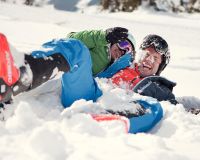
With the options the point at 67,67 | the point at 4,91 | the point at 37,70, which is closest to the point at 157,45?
the point at 67,67

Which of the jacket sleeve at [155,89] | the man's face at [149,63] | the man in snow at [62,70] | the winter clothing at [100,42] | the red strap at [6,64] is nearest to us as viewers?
the red strap at [6,64]

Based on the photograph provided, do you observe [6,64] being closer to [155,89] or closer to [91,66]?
[91,66]

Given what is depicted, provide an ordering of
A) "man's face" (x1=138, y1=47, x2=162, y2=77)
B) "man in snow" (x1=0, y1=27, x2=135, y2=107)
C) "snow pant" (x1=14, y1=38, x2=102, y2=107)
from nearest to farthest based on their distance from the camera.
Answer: "man in snow" (x1=0, y1=27, x2=135, y2=107) < "snow pant" (x1=14, y1=38, x2=102, y2=107) < "man's face" (x1=138, y1=47, x2=162, y2=77)

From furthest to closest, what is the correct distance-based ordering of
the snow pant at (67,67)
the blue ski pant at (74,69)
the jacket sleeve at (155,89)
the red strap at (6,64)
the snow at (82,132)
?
1. the jacket sleeve at (155,89)
2. the blue ski pant at (74,69)
3. the snow pant at (67,67)
4. the red strap at (6,64)
5. the snow at (82,132)

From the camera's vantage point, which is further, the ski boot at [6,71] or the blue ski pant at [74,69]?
the blue ski pant at [74,69]

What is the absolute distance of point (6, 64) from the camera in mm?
1757

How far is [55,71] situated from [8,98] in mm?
307

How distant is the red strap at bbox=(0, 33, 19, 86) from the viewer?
5.72 ft

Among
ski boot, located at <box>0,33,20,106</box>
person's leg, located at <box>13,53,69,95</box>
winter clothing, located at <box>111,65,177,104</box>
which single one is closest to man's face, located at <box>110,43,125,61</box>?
winter clothing, located at <box>111,65,177,104</box>

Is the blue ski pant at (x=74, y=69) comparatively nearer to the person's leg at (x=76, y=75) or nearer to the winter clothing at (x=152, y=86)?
the person's leg at (x=76, y=75)

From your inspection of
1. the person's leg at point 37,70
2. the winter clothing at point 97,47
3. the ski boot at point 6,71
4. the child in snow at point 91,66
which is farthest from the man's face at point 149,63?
the ski boot at point 6,71

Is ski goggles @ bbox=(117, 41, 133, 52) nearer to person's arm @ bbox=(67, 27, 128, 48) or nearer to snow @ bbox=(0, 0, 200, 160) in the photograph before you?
person's arm @ bbox=(67, 27, 128, 48)

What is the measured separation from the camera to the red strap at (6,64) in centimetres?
174

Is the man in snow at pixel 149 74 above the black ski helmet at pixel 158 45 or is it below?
below
